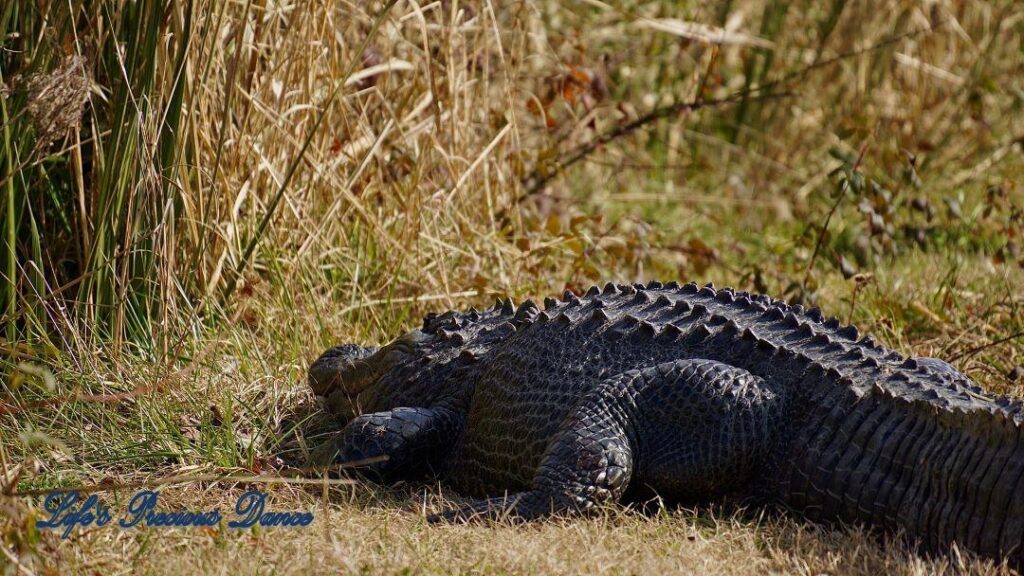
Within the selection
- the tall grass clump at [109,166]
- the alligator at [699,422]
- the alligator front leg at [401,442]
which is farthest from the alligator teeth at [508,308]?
the tall grass clump at [109,166]

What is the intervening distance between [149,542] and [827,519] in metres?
1.80

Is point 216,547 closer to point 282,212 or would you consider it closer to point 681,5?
point 282,212

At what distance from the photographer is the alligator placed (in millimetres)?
2949

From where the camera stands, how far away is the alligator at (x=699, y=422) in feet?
9.68

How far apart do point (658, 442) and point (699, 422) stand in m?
0.14

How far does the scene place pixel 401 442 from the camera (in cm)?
374

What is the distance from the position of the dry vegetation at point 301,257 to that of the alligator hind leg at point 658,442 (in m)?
0.10

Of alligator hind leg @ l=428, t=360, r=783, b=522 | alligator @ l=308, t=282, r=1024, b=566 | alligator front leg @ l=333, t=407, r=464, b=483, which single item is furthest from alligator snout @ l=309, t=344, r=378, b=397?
alligator hind leg @ l=428, t=360, r=783, b=522

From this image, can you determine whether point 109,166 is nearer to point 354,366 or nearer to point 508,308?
point 354,366

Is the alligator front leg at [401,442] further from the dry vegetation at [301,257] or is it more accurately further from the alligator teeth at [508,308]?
the alligator teeth at [508,308]

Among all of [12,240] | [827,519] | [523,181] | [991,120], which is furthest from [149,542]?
[991,120]

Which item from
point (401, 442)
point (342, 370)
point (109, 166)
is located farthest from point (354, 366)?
point (109, 166)

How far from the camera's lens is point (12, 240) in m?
3.93
